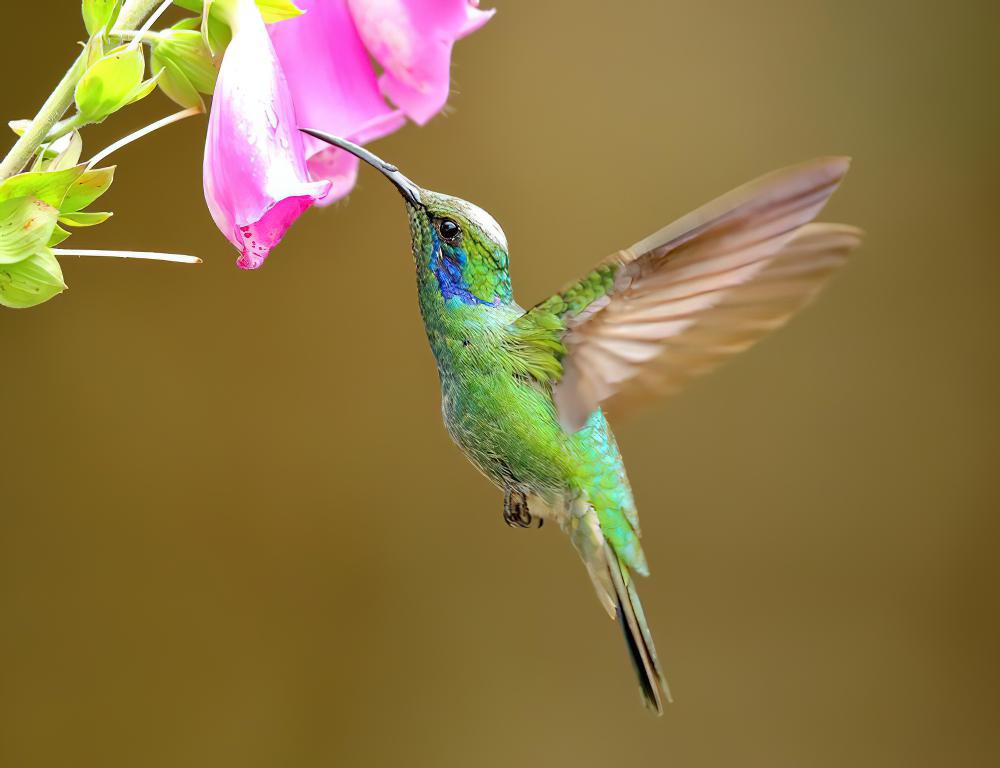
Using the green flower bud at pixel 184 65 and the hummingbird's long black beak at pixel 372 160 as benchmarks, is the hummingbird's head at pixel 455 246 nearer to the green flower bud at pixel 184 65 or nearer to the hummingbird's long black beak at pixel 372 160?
the hummingbird's long black beak at pixel 372 160

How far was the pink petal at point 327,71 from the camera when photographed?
493 mm

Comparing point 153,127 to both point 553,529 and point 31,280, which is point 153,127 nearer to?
point 31,280

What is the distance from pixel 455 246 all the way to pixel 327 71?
0.14 meters

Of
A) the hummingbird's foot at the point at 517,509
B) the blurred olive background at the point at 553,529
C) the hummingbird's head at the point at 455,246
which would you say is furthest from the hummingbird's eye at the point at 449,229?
the blurred olive background at the point at 553,529

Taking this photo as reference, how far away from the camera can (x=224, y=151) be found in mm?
A: 411

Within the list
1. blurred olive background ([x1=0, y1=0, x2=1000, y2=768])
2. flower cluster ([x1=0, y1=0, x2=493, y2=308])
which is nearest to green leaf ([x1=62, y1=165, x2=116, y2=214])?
flower cluster ([x1=0, y1=0, x2=493, y2=308])

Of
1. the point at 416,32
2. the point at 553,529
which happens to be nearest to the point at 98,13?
the point at 416,32

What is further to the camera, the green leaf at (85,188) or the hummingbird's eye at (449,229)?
the hummingbird's eye at (449,229)

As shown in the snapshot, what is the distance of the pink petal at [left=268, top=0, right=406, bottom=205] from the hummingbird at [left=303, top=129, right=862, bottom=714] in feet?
0.07

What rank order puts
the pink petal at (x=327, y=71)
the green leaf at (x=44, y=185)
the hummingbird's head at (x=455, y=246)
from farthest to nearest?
the hummingbird's head at (x=455, y=246) < the pink petal at (x=327, y=71) < the green leaf at (x=44, y=185)

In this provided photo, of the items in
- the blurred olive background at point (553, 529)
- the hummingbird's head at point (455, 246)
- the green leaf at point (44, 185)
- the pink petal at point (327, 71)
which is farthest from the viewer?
the blurred olive background at point (553, 529)

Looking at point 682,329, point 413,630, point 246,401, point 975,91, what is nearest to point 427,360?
point 246,401

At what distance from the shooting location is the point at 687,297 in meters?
0.58

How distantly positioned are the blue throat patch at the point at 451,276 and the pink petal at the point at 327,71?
107 millimetres
